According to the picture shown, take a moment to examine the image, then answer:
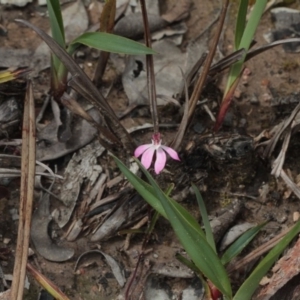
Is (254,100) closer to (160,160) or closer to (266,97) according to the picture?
(266,97)

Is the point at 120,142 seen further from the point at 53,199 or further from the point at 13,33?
the point at 13,33

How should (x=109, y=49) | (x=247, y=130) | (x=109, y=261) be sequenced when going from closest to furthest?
(x=109, y=49)
(x=109, y=261)
(x=247, y=130)

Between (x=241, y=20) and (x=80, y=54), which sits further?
(x=80, y=54)

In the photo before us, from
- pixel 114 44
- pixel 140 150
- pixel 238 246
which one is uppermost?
pixel 114 44

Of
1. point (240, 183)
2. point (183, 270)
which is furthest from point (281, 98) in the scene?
point (183, 270)

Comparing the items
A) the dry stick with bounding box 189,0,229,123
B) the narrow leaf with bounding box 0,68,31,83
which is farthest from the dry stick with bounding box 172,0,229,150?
the narrow leaf with bounding box 0,68,31,83

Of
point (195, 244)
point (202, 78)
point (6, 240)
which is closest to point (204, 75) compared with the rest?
point (202, 78)

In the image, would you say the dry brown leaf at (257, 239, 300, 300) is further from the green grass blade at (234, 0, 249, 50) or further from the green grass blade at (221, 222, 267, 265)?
the green grass blade at (234, 0, 249, 50)
